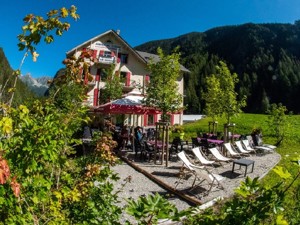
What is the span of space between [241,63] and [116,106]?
123 metres

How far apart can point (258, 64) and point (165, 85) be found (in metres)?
114

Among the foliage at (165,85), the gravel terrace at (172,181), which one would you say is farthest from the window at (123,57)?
the foliage at (165,85)

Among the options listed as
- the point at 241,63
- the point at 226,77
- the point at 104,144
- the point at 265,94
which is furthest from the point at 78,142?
the point at 241,63

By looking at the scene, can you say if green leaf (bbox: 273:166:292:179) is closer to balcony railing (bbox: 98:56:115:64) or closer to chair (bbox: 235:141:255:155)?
chair (bbox: 235:141:255:155)

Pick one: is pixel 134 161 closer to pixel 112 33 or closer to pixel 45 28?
pixel 45 28

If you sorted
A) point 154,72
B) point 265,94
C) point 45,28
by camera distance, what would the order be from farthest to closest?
point 265,94, point 154,72, point 45,28

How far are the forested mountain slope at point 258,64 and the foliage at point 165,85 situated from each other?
66.4m

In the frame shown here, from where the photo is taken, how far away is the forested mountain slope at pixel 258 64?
308 feet

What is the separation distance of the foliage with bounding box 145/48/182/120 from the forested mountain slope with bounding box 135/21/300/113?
66.4 meters

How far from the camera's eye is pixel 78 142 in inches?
128

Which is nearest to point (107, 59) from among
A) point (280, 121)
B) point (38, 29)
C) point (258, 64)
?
point (280, 121)

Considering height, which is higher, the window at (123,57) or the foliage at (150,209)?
the window at (123,57)

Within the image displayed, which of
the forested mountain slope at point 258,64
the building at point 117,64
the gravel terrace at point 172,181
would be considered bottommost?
the gravel terrace at point 172,181

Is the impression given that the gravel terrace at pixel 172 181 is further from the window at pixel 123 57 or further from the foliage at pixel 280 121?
the window at pixel 123 57
